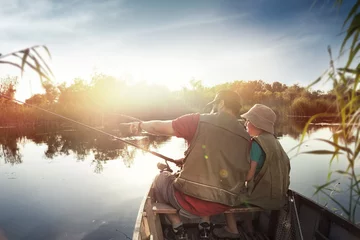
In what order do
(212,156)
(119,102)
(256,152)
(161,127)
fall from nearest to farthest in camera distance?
(212,156)
(161,127)
(256,152)
(119,102)

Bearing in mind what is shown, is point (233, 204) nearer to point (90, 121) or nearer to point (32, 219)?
point (32, 219)

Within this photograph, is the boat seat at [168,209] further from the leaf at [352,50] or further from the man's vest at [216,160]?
the leaf at [352,50]

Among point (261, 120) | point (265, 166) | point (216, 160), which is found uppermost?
point (261, 120)

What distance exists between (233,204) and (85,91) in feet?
194

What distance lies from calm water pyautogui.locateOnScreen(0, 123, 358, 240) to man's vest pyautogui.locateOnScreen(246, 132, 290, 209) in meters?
4.24

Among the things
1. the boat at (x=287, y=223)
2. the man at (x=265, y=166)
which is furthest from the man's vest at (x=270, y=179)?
the boat at (x=287, y=223)

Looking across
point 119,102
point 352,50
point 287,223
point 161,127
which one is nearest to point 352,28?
point 352,50

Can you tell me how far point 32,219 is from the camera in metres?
7.64

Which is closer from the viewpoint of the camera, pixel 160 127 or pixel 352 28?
pixel 352 28

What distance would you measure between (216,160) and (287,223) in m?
1.42

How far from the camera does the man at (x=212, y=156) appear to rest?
301cm

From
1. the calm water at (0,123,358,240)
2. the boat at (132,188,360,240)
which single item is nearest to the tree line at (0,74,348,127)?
the calm water at (0,123,358,240)

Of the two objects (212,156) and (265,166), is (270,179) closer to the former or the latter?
(265,166)

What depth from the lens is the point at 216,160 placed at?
3014 mm
